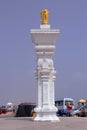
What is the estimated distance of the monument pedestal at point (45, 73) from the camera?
21.2 meters

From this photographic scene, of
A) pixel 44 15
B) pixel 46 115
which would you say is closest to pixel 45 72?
pixel 46 115

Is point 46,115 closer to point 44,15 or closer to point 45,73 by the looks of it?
point 45,73

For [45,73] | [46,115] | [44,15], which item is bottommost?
[46,115]

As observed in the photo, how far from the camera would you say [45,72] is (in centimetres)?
2136

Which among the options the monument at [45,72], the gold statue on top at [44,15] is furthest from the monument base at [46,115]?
the gold statue on top at [44,15]

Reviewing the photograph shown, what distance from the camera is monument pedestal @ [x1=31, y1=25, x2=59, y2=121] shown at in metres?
21.2

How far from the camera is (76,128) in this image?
17391 mm

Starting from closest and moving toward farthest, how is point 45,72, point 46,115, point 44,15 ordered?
point 46,115
point 45,72
point 44,15

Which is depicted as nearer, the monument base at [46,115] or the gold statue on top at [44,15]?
the monument base at [46,115]

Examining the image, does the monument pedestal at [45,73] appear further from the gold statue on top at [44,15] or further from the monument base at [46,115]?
the gold statue on top at [44,15]

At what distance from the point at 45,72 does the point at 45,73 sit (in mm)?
59

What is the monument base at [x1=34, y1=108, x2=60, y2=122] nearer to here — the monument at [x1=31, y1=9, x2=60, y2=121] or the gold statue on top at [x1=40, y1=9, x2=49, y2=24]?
the monument at [x1=31, y1=9, x2=60, y2=121]

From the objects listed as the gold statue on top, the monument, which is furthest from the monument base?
the gold statue on top

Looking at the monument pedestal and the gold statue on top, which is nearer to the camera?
the monument pedestal
